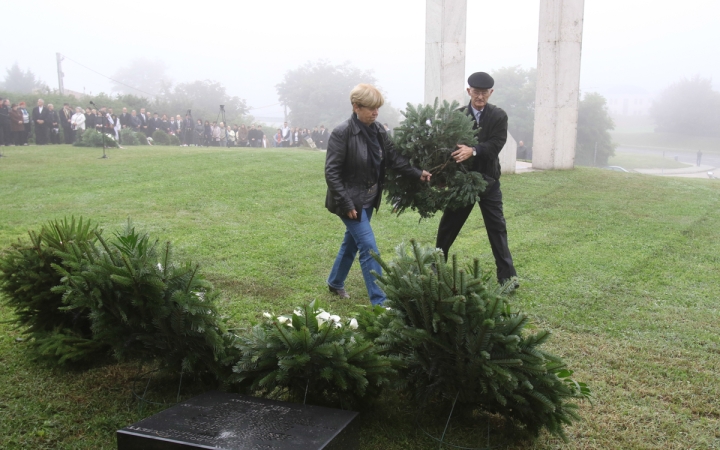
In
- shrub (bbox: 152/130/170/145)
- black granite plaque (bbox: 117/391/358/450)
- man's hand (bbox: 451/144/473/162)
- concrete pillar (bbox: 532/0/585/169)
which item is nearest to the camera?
black granite plaque (bbox: 117/391/358/450)

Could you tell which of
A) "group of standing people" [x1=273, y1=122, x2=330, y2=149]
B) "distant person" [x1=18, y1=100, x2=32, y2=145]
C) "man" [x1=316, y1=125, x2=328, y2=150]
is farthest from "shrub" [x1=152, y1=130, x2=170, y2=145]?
"man" [x1=316, y1=125, x2=328, y2=150]

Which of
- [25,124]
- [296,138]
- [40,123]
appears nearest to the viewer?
[25,124]

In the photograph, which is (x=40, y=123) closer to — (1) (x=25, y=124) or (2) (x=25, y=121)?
(1) (x=25, y=124)

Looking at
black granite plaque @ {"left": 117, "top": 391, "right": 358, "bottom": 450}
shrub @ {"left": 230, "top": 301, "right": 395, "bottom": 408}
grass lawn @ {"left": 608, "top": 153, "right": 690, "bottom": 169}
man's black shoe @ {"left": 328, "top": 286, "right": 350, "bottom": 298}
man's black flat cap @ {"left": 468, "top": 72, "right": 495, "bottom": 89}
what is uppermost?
man's black flat cap @ {"left": 468, "top": 72, "right": 495, "bottom": 89}

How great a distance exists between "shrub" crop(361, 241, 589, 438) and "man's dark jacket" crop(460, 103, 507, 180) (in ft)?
9.98

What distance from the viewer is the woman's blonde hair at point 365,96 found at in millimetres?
5570

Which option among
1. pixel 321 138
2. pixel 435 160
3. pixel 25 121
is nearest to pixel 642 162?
pixel 321 138

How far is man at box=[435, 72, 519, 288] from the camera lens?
641 cm

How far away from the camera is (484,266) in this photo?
313 inches

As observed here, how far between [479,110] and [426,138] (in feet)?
3.29

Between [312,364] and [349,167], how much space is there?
103 inches

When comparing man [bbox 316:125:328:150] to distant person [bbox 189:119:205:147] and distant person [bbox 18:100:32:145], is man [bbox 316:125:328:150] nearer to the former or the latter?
distant person [bbox 189:119:205:147]

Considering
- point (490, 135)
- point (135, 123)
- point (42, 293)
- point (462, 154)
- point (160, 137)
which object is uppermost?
point (135, 123)

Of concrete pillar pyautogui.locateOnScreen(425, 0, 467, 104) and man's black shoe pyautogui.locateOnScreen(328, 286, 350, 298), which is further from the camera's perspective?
concrete pillar pyautogui.locateOnScreen(425, 0, 467, 104)
